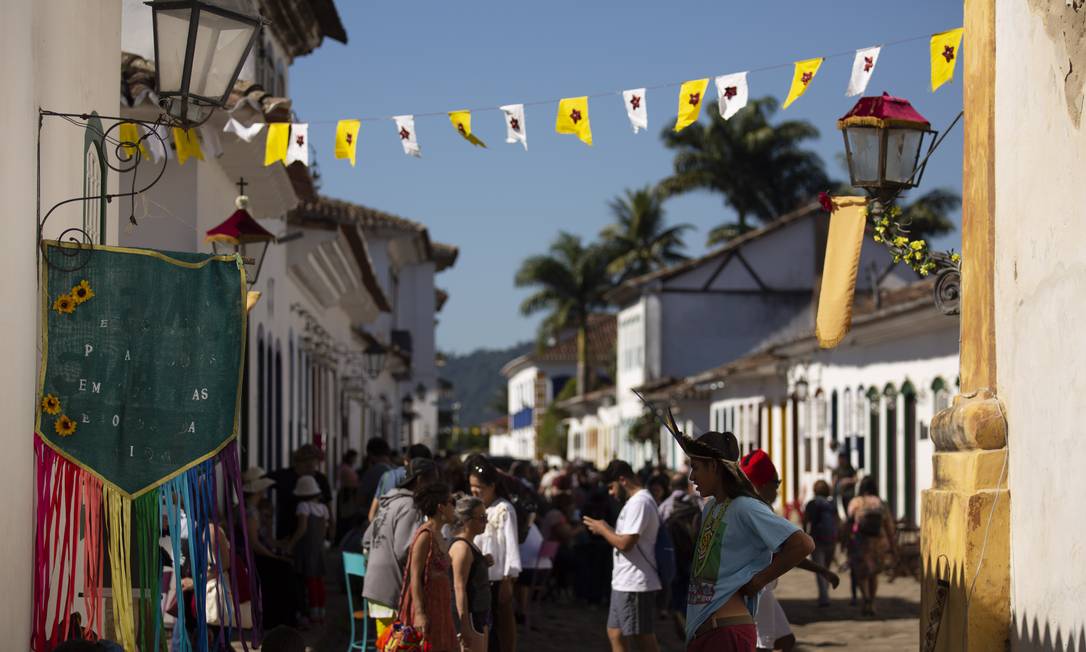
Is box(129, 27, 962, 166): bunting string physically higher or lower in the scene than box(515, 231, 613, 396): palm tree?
lower

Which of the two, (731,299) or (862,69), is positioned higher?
(731,299)

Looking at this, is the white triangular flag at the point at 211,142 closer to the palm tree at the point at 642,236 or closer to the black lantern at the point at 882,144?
the black lantern at the point at 882,144

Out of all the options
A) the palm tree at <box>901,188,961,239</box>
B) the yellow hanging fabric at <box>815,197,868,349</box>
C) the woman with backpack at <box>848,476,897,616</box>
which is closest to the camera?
the yellow hanging fabric at <box>815,197,868,349</box>

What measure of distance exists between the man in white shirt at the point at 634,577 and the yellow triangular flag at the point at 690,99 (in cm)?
268

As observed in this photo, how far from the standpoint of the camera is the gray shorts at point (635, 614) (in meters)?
11.2

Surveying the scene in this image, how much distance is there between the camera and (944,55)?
10.2 metres

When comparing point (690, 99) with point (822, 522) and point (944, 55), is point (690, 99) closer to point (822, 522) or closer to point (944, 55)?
point (944, 55)

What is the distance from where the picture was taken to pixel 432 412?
2721 inches

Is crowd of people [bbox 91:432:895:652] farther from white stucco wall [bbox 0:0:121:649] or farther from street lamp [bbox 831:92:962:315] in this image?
street lamp [bbox 831:92:962:315]

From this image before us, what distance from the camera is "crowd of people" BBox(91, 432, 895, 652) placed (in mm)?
7309

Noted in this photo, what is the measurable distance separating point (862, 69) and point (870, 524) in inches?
334

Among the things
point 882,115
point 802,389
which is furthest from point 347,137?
point 802,389

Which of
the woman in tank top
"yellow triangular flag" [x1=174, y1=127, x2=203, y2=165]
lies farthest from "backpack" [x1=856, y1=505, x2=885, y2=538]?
"yellow triangular flag" [x1=174, y1=127, x2=203, y2=165]

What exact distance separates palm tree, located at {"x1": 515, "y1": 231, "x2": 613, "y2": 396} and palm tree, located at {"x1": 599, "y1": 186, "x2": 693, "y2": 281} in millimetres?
3197
